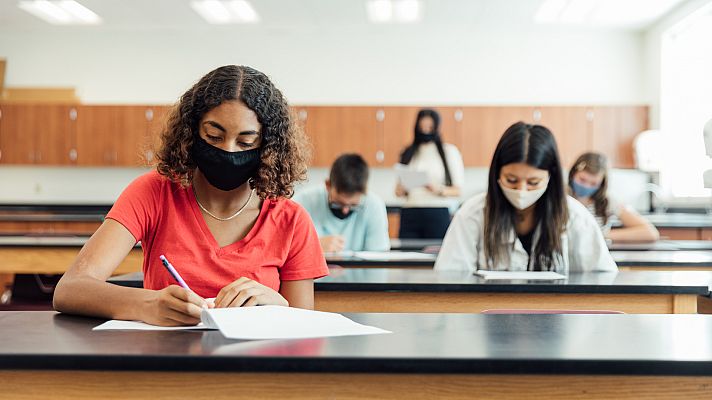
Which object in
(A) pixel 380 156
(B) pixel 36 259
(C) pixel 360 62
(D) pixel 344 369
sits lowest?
(B) pixel 36 259

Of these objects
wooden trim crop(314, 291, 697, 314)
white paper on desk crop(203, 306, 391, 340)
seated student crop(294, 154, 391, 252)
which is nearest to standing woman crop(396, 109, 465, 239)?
seated student crop(294, 154, 391, 252)

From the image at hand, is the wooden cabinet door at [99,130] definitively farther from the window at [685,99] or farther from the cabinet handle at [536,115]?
the window at [685,99]

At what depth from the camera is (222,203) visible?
191cm

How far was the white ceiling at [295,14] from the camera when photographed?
761 centimetres

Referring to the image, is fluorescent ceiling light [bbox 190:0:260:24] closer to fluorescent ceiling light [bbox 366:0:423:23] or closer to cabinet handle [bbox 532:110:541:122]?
fluorescent ceiling light [bbox 366:0:423:23]

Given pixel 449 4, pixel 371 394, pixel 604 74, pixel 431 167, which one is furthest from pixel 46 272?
pixel 604 74

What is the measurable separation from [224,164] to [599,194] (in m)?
3.13

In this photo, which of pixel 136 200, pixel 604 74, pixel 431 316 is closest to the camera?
pixel 431 316

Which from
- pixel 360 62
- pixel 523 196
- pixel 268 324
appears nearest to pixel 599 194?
pixel 523 196

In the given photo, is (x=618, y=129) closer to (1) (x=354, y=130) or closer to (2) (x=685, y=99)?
(2) (x=685, y=99)

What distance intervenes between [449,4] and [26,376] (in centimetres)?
689

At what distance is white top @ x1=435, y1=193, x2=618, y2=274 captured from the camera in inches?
111

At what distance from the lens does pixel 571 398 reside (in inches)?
47.9

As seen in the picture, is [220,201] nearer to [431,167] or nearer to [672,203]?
[431,167]
